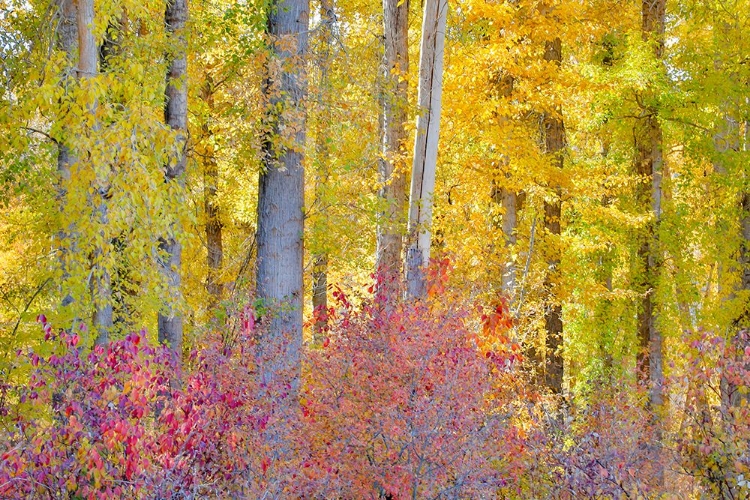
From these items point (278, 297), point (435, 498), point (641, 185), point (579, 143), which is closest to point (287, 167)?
point (278, 297)

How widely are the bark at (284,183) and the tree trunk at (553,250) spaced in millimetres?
6252

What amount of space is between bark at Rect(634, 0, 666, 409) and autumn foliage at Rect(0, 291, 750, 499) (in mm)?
8642

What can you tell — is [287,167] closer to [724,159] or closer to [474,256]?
[474,256]

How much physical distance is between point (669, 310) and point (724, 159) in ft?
14.7

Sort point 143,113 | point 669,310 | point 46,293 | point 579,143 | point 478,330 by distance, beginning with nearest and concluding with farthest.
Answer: point 143,113, point 46,293, point 478,330, point 669,310, point 579,143

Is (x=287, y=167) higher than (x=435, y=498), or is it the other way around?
(x=287, y=167)

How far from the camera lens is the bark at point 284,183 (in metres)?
9.13

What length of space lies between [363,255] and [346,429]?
8.16m

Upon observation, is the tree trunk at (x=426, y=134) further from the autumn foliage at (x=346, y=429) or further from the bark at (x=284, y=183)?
the autumn foliage at (x=346, y=429)

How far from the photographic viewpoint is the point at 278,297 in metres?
9.38

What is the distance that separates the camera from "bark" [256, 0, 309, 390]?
9133 millimetres

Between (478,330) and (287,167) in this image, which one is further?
(478,330)

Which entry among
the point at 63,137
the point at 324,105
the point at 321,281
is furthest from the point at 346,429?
the point at 321,281

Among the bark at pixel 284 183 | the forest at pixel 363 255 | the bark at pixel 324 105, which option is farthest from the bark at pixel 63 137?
the bark at pixel 324 105
